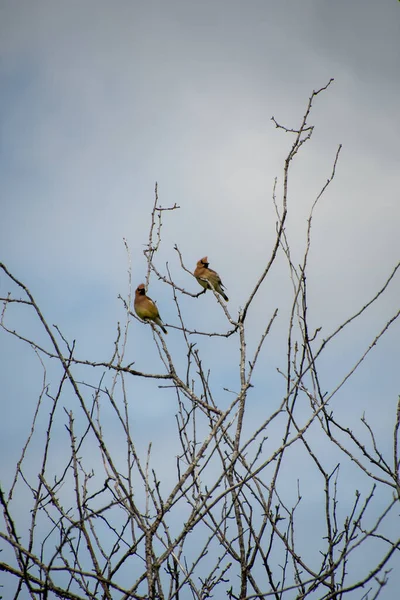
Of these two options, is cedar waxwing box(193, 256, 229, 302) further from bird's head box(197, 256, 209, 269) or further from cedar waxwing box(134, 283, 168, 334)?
cedar waxwing box(134, 283, 168, 334)

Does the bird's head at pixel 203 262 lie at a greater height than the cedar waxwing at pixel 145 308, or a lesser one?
greater

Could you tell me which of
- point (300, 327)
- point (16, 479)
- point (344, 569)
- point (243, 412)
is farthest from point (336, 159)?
point (16, 479)

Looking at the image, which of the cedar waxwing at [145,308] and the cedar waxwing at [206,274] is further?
the cedar waxwing at [206,274]

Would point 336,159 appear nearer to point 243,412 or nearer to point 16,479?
point 243,412

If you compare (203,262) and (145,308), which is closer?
(145,308)

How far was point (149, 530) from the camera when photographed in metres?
2.95

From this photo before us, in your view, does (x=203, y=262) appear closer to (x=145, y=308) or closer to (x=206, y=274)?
(x=206, y=274)

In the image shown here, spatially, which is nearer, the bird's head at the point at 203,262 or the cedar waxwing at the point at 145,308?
the cedar waxwing at the point at 145,308

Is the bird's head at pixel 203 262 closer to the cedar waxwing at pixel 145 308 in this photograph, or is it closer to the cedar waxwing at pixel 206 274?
the cedar waxwing at pixel 206 274

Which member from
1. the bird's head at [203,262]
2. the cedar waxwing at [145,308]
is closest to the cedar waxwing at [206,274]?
the bird's head at [203,262]

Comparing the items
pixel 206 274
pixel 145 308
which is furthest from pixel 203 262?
pixel 145 308

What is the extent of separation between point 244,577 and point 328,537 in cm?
65

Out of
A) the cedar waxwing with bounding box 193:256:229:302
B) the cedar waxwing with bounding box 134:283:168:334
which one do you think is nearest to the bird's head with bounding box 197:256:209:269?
the cedar waxwing with bounding box 193:256:229:302

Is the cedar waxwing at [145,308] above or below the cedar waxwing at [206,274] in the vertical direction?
below
